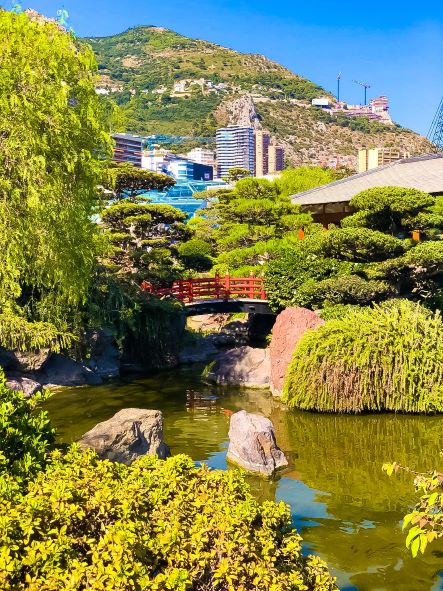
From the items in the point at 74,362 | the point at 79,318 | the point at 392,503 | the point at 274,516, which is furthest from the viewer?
the point at 74,362

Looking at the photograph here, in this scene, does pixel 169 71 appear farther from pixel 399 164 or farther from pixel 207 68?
pixel 399 164

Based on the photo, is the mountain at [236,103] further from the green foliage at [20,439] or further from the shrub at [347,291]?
the green foliage at [20,439]

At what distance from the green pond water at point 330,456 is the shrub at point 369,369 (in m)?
0.39

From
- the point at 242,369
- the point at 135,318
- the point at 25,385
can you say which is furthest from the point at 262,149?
the point at 25,385

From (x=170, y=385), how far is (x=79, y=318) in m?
3.70

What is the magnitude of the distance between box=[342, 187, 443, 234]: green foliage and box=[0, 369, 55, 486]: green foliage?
13.2m

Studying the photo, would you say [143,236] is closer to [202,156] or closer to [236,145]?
[236,145]

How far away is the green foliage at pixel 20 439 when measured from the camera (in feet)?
17.1

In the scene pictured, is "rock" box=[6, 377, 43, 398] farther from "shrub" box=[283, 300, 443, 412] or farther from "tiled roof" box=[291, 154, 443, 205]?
"tiled roof" box=[291, 154, 443, 205]

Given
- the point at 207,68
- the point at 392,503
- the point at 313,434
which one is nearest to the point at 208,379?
the point at 313,434

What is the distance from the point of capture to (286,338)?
16562 millimetres

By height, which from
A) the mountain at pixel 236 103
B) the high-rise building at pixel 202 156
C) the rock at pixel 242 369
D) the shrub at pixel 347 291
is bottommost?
the rock at pixel 242 369

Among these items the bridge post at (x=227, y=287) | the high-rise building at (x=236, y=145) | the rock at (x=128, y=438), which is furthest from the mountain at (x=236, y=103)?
the rock at (x=128, y=438)

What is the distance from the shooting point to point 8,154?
12633mm
